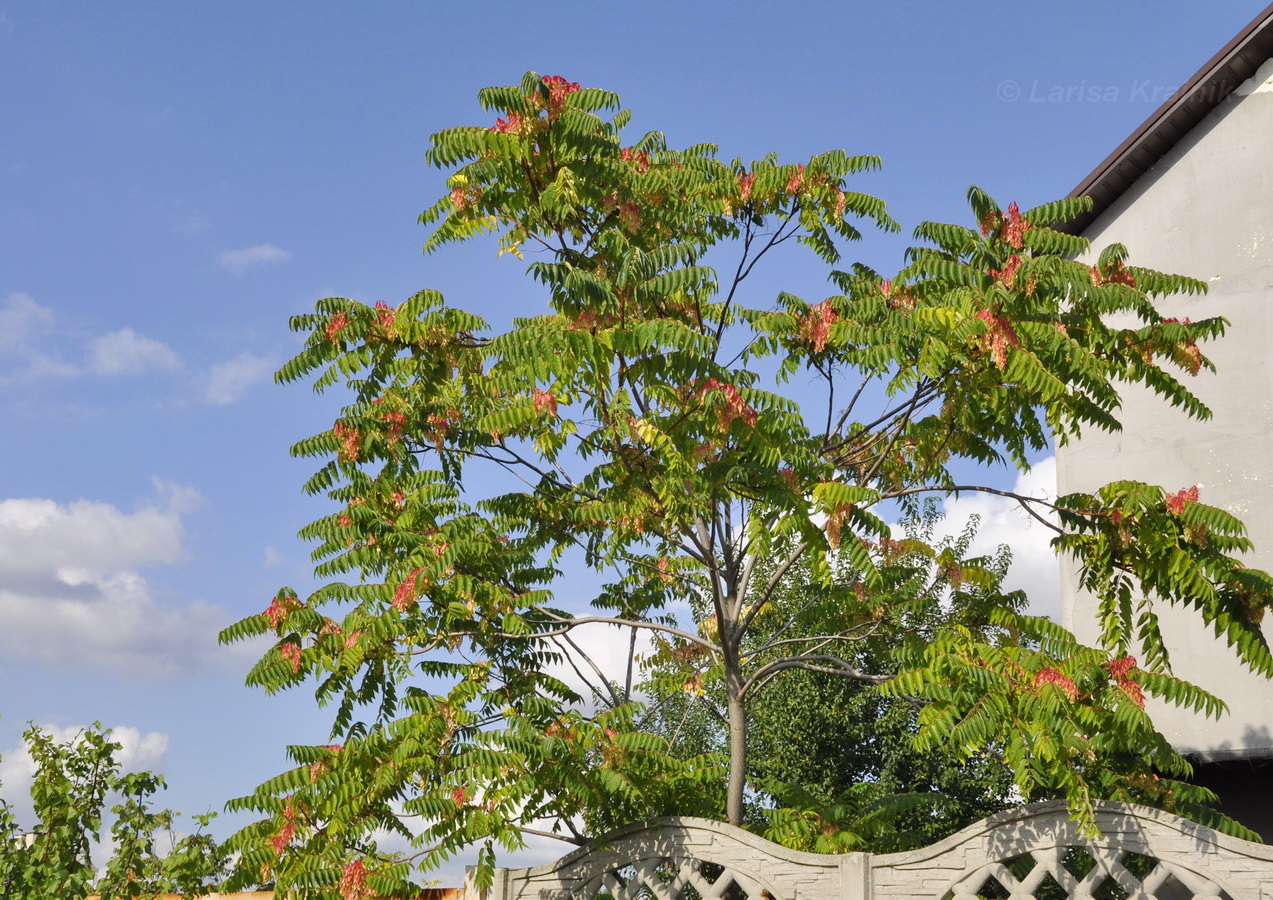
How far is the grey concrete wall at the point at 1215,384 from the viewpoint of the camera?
16.0 meters

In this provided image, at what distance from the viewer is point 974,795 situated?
20.2 m

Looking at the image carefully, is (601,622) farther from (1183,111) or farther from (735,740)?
(1183,111)

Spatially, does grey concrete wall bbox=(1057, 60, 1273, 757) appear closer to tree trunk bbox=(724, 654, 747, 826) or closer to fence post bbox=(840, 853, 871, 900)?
tree trunk bbox=(724, 654, 747, 826)

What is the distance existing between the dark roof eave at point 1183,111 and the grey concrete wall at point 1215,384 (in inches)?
6.6

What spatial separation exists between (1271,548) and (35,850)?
14723 millimetres

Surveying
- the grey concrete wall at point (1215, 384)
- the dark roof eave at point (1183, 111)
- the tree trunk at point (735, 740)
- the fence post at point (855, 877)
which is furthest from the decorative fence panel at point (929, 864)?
the dark roof eave at point (1183, 111)

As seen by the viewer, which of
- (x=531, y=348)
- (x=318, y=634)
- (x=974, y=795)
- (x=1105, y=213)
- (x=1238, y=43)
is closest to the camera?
(x=531, y=348)

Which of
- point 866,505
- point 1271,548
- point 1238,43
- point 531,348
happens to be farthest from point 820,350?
point 1238,43

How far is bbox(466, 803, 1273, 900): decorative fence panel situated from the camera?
9.80 metres

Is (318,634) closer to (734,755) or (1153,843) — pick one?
(734,755)

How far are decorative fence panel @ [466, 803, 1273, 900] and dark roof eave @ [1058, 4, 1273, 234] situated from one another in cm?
1028

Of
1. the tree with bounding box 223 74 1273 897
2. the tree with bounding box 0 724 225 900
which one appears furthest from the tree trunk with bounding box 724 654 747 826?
the tree with bounding box 0 724 225 900

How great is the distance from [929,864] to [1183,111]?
12.3 meters

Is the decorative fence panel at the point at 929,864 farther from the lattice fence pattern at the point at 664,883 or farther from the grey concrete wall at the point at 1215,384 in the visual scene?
the grey concrete wall at the point at 1215,384
